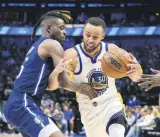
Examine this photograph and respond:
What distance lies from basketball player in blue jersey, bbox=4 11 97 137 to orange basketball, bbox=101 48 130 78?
2.79 feet

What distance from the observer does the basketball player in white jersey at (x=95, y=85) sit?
479 cm

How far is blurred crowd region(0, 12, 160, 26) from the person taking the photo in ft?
75.1

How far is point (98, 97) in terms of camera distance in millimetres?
4793

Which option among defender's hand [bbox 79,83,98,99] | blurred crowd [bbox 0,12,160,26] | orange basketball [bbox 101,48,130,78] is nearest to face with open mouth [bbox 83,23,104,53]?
orange basketball [bbox 101,48,130,78]

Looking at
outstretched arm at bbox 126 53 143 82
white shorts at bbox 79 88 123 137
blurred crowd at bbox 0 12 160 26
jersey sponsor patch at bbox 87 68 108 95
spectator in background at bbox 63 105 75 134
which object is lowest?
spectator in background at bbox 63 105 75 134

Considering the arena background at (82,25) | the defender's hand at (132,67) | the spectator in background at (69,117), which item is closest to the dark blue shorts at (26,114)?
the defender's hand at (132,67)

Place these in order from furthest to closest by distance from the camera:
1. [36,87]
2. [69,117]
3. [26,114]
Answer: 1. [69,117]
2. [36,87]
3. [26,114]

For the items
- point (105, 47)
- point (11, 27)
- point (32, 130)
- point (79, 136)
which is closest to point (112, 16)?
point (11, 27)

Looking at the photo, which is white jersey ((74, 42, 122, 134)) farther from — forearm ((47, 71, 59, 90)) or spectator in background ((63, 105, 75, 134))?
spectator in background ((63, 105, 75, 134))

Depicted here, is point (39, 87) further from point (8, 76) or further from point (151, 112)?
point (8, 76)

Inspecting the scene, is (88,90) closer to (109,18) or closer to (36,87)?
(36,87)

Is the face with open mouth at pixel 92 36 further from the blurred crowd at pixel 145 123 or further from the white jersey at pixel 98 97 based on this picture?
the blurred crowd at pixel 145 123

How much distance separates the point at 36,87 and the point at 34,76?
108mm

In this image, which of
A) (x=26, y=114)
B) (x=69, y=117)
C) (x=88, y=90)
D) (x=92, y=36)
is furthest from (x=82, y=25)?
(x=26, y=114)
